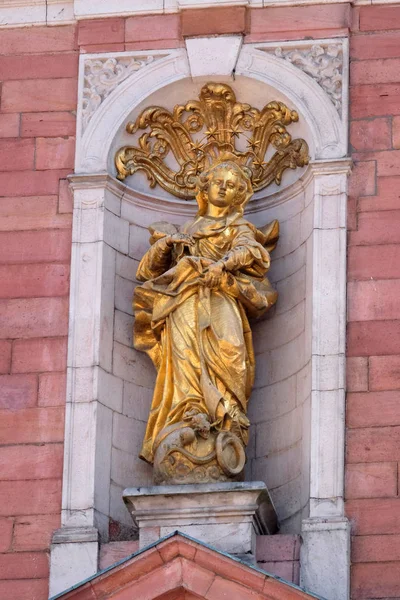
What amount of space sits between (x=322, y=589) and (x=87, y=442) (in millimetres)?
1786

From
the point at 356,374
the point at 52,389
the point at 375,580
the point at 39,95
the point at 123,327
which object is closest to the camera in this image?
the point at 375,580

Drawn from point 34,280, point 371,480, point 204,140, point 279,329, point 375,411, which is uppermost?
point 204,140

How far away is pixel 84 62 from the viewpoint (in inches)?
686

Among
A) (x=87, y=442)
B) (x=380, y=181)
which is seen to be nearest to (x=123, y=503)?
(x=87, y=442)

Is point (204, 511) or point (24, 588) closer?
point (204, 511)

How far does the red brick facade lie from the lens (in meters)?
15.9

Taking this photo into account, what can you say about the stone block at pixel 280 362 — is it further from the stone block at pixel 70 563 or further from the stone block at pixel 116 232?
the stone block at pixel 70 563

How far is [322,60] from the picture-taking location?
56.3 ft

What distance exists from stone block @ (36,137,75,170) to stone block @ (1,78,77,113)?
24cm

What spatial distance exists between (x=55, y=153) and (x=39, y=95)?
467 mm

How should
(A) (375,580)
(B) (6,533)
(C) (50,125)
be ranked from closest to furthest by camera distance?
(A) (375,580), (B) (6,533), (C) (50,125)

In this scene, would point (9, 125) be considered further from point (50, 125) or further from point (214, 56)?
point (214, 56)

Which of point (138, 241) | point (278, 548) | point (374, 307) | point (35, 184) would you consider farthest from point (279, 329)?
point (35, 184)

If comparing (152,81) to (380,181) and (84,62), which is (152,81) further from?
(380,181)
